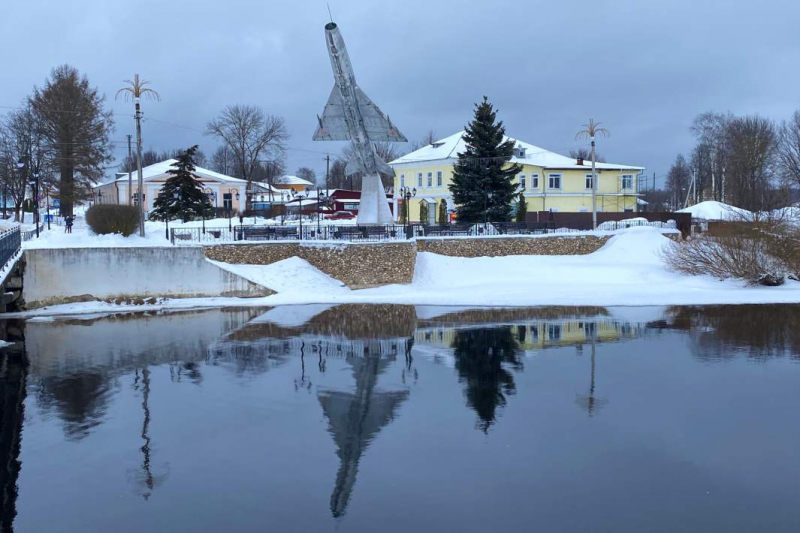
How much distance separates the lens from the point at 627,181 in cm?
6494

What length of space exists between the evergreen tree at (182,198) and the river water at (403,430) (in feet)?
85.5

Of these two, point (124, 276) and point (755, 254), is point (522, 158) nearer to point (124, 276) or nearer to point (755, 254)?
point (755, 254)

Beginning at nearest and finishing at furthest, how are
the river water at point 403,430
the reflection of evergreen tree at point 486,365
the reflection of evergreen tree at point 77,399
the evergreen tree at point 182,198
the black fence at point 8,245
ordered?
the river water at point 403,430 → the reflection of evergreen tree at point 77,399 → the reflection of evergreen tree at point 486,365 → the black fence at point 8,245 → the evergreen tree at point 182,198

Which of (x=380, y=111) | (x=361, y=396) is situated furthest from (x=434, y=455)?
(x=380, y=111)

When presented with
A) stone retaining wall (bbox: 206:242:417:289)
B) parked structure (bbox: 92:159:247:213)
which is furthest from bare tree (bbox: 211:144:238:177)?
stone retaining wall (bbox: 206:242:417:289)

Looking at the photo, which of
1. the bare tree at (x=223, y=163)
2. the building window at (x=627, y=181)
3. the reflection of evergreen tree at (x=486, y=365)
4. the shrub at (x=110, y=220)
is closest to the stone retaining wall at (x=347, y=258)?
A: the shrub at (x=110, y=220)

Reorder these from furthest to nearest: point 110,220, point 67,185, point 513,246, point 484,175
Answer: point 67,185 < point 484,175 < point 513,246 < point 110,220

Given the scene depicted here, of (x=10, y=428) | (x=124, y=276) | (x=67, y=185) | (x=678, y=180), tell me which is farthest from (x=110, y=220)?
(x=678, y=180)

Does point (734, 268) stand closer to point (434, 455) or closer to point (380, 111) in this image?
point (380, 111)

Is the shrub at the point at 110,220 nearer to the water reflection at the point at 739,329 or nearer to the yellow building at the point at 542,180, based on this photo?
the water reflection at the point at 739,329

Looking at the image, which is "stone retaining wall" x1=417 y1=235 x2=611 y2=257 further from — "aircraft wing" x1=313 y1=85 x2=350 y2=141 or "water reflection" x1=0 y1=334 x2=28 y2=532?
"water reflection" x1=0 y1=334 x2=28 y2=532

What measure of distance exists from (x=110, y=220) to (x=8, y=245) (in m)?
7.54

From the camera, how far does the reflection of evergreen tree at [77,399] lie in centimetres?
1638

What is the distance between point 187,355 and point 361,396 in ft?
25.1
